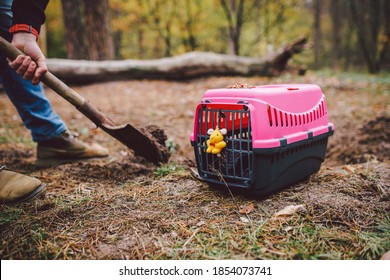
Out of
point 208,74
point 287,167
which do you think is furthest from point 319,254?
point 208,74

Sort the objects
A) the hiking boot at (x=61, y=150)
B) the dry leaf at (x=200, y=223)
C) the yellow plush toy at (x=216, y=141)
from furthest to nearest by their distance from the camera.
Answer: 1. the hiking boot at (x=61, y=150)
2. the yellow plush toy at (x=216, y=141)
3. the dry leaf at (x=200, y=223)

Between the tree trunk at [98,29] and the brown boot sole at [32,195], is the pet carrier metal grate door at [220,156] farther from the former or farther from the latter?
the tree trunk at [98,29]

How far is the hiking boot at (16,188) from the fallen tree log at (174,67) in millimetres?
3947

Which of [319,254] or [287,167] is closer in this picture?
[319,254]

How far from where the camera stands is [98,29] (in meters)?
6.12

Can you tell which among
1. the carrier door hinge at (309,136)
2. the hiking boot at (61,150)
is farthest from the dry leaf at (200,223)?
the hiking boot at (61,150)

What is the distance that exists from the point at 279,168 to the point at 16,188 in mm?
1366

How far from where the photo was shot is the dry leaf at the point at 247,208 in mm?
1453

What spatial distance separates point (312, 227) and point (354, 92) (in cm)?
478

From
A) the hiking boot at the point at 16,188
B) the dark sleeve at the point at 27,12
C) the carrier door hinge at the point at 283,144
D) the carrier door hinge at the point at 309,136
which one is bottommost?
the hiking boot at the point at 16,188

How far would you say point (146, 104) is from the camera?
15.0 feet

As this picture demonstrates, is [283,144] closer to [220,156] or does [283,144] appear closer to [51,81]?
[220,156]

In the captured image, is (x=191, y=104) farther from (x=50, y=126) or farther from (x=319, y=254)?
(x=319, y=254)

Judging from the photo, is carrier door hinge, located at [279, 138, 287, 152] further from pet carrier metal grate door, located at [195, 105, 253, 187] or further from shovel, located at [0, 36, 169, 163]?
shovel, located at [0, 36, 169, 163]
